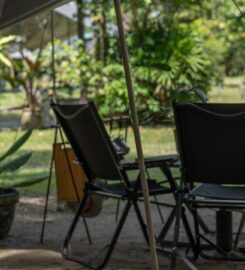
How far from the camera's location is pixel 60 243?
5.02 m

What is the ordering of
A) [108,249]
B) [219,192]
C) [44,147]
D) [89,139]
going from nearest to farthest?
[219,192] → [108,249] → [89,139] → [44,147]

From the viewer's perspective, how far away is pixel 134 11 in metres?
14.4

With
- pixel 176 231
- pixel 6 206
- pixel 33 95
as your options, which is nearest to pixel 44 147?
pixel 33 95

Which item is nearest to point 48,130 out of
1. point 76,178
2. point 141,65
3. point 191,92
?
point 141,65

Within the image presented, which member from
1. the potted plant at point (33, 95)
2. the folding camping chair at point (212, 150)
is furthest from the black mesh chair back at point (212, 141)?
the potted plant at point (33, 95)

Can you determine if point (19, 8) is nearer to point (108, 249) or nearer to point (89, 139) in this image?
point (89, 139)

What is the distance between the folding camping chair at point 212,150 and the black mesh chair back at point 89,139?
0.52 meters

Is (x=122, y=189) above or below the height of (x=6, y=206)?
above

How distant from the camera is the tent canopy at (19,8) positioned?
134 inches

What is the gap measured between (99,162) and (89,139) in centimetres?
15

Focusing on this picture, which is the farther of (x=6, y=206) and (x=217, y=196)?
(x=6, y=206)

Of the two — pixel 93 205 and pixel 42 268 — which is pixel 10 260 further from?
pixel 93 205

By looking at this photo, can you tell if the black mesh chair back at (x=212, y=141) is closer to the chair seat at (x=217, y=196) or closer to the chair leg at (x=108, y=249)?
the chair seat at (x=217, y=196)

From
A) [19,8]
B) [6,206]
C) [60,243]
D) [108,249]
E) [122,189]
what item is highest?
[19,8]
